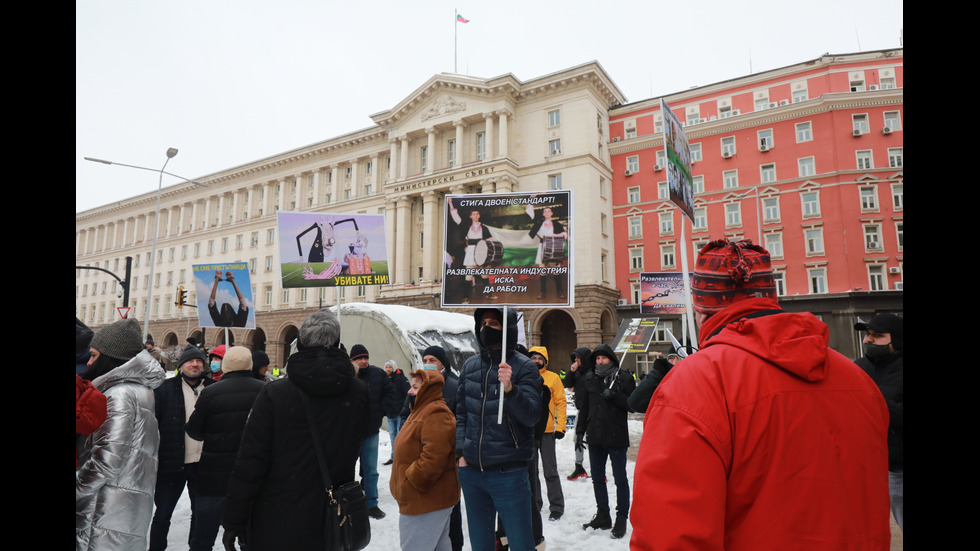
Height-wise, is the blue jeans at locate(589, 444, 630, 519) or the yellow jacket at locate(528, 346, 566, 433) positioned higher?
the yellow jacket at locate(528, 346, 566, 433)

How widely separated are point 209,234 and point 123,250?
17.6 metres

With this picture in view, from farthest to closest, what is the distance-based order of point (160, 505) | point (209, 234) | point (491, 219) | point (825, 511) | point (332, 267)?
point (209, 234)
point (332, 267)
point (491, 219)
point (160, 505)
point (825, 511)

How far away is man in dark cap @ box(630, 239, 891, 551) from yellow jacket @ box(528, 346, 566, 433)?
5.44 metres

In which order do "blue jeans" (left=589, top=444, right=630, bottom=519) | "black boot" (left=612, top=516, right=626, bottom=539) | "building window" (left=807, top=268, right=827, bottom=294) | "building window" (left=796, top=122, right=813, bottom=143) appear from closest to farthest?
"black boot" (left=612, top=516, right=626, bottom=539), "blue jeans" (left=589, top=444, right=630, bottom=519), "building window" (left=807, top=268, right=827, bottom=294), "building window" (left=796, top=122, right=813, bottom=143)

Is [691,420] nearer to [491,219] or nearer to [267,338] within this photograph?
[491,219]

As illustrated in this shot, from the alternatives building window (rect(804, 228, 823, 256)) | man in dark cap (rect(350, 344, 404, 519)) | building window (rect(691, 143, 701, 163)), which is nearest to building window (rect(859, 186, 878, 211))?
building window (rect(804, 228, 823, 256))

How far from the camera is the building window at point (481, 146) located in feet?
124

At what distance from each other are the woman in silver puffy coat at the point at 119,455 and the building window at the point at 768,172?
116ft

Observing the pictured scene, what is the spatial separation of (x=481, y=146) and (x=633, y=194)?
11.7 m

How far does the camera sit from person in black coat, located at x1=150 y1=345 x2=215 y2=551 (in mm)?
4793

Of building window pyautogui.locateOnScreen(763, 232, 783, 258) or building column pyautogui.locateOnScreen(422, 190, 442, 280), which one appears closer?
building window pyautogui.locateOnScreen(763, 232, 783, 258)

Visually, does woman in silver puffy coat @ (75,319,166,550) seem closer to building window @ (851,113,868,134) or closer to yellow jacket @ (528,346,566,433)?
yellow jacket @ (528,346,566,433)

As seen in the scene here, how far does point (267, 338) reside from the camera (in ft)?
147
